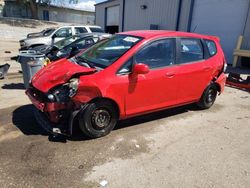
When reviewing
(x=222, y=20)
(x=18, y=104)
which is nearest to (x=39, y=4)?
(x=222, y=20)

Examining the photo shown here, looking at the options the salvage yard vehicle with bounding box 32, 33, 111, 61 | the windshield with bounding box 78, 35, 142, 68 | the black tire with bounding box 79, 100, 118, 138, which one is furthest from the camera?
the salvage yard vehicle with bounding box 32, 33, 111, 61

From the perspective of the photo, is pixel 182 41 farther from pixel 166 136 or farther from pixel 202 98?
pixel 166 136

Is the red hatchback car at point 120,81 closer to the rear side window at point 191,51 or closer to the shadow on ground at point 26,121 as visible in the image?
the rear side window at point 191,51

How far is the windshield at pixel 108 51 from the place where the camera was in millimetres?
3904

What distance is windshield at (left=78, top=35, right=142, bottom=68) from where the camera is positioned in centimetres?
390

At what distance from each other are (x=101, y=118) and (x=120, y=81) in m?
0.67

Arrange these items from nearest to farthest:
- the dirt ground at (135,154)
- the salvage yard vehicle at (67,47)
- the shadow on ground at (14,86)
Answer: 1. the dirt ground at (135,154)
2. the shadow on ground at (14,86)
3. the salvage yard vehicle at (67,47)

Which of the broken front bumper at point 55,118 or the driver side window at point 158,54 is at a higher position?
the driver side window at point 158,54

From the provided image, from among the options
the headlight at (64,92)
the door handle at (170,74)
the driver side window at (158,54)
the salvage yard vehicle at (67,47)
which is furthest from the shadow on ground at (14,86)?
the door handle at (170,74)

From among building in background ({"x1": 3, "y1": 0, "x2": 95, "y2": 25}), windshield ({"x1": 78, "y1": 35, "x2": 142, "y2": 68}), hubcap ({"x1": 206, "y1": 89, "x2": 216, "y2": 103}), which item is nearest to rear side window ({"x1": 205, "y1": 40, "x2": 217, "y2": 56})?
hubcap ({"x1": 206, "y1": 89, "x2": 216, "y2": 103})

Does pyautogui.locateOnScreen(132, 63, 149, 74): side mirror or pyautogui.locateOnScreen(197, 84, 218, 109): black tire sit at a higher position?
pyautogui.locateOnScreen(132, 63, 149, 74): side mirror

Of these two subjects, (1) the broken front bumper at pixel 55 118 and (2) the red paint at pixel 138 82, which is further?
(2) the red paint at pixel 138 82

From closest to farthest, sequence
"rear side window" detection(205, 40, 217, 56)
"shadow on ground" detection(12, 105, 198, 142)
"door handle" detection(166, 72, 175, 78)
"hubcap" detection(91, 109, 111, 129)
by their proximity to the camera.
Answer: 1. "hubcap" detection(91, 109, 111, 129)
2. "shadow on ground" detection(12, 105, 198, 142)
3. "door handle" detection(166, 72, 175, 78)
4. "rear side window" detection(205, 40, 217, 56)

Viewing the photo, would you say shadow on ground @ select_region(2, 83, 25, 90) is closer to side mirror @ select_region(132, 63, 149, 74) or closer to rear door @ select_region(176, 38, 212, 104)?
side mirror @ select_region(132, 63, 149, 74)
